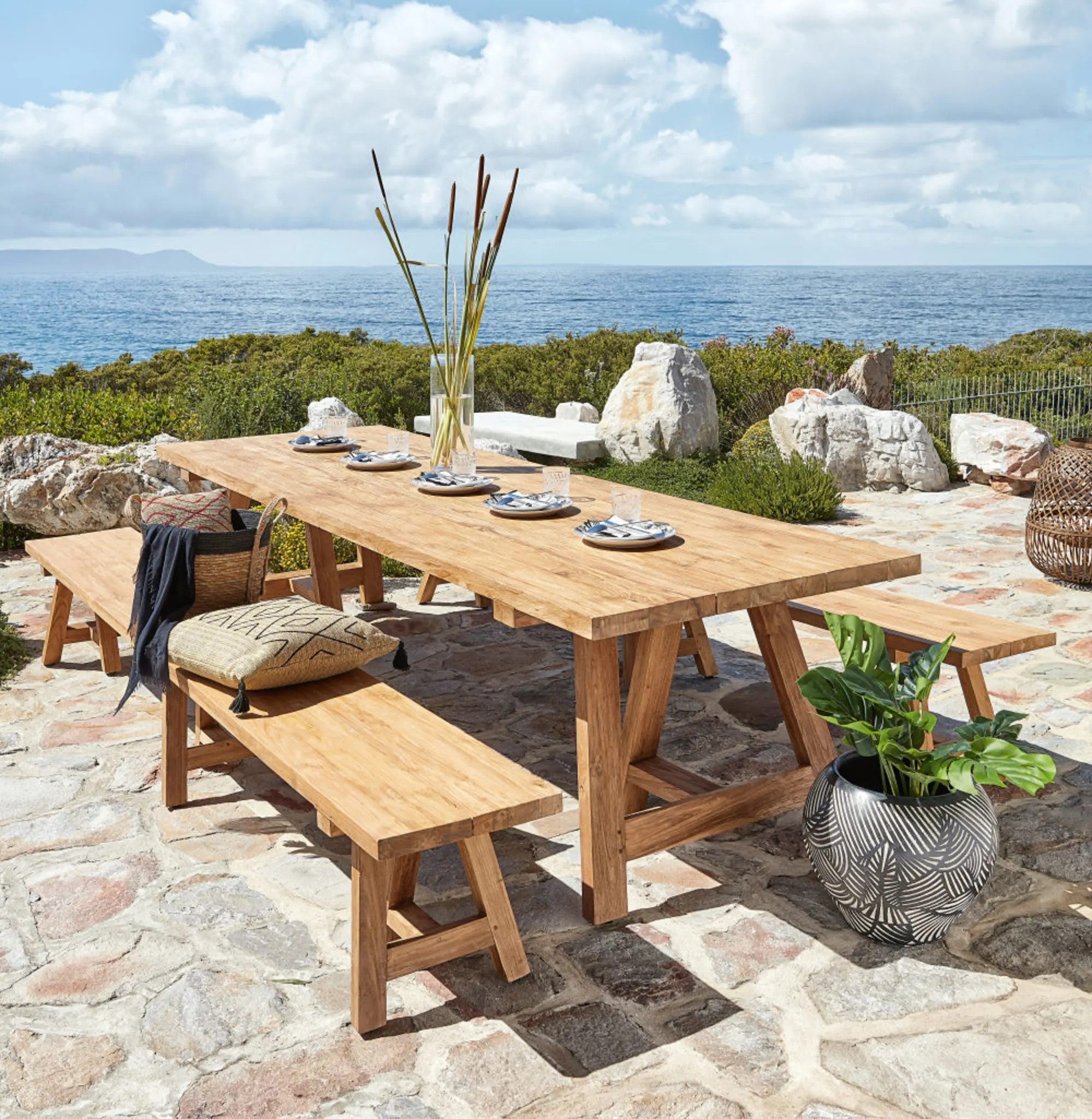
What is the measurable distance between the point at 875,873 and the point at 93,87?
232ft

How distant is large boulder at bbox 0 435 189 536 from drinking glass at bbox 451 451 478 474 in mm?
3089

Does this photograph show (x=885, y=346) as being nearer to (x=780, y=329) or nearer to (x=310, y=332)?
(x=780, y=329)

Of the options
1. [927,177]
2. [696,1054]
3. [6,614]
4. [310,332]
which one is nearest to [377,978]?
[696,1054]

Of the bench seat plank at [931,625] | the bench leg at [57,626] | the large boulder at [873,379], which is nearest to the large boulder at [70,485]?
the bench leg at [57,626]

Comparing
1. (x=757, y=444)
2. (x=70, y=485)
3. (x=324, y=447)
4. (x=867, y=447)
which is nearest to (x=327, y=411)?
(x=70, y=485)

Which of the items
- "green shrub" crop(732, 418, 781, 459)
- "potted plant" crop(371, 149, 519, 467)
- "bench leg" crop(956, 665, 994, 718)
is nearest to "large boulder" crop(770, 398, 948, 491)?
"green shrub" crop(732, 418, 781, 459)

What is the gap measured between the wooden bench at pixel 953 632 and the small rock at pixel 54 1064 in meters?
2.23

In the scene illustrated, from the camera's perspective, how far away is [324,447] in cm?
507

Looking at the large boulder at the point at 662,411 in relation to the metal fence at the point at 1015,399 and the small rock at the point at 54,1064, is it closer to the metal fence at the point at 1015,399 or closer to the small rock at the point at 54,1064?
the metal fence at the point at 1015,399

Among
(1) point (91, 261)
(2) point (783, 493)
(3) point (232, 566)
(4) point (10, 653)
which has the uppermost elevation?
(1) point (91, 261)

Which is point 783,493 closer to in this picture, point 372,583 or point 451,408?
point 372,583

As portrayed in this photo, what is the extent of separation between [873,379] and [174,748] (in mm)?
8019

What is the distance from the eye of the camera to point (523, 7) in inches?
2509

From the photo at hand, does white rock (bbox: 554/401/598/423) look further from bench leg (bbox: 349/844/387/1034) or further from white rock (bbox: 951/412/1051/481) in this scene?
bench leg (bbox: 349/844/387/1034)
